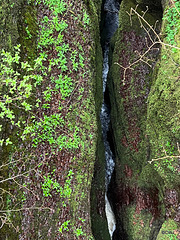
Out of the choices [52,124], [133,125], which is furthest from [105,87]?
[52,124]

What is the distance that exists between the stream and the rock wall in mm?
300

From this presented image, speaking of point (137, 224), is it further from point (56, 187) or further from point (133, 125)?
point (56, 187)

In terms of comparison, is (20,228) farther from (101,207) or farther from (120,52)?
(120,52)

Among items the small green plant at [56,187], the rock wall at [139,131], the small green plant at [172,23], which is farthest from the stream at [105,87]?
the small green plant at [172,23]

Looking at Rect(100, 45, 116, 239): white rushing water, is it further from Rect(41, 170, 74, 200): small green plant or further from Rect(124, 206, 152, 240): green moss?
Rect(41, 170, 74, 200): small green plant

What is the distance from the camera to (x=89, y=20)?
6.59 metres

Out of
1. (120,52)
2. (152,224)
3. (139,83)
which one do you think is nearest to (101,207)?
(152,224)

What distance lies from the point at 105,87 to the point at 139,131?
248 centimetres

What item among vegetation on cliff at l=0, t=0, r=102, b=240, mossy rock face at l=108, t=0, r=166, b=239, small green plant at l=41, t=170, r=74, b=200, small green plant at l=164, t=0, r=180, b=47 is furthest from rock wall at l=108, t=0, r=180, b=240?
small green plant at l=41, t=170, r=74, b=200

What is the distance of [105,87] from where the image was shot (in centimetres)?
923

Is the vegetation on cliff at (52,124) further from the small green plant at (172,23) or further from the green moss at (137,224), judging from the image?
the green moss at (137,224)

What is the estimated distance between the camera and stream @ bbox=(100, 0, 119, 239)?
9086 mm

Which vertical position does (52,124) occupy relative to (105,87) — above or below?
below

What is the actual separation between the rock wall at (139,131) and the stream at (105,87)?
30cm
